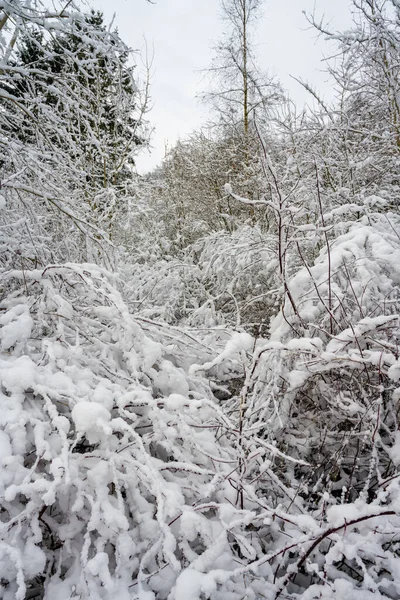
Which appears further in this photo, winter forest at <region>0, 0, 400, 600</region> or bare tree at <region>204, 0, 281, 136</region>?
bare tree at <region>204, 0, 281, 136</region>

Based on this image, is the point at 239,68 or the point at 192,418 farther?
the point at 239,68

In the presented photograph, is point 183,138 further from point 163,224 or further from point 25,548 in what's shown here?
point 25,548

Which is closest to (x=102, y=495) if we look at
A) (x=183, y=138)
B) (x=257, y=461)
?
(x=257, y=461)

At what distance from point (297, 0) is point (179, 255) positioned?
4.71 meters

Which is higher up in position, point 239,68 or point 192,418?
point 239,68

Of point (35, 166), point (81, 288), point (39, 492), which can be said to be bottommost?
point (39, 492)

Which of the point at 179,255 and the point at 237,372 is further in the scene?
the point at 179,255

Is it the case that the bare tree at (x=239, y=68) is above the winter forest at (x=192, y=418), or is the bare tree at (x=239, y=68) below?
above

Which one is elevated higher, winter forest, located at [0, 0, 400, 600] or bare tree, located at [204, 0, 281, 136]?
bare tree, located at [204, 0, 281, 136]

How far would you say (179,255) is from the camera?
775 centimetres

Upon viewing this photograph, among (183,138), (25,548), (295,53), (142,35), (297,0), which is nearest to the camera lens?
(25,548)

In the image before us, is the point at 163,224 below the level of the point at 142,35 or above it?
below

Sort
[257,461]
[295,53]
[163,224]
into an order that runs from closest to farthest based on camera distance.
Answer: [257,461] → [295,53] → [163,224]

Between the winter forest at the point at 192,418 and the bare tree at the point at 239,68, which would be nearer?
the winter forest at the point at 192,418
